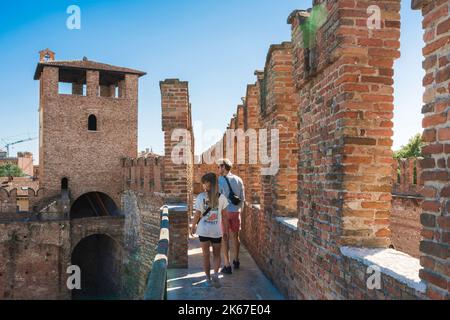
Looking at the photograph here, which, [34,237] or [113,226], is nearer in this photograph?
[34,237]

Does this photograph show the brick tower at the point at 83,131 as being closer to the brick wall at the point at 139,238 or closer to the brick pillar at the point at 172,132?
the brick wall at the point at 139,238

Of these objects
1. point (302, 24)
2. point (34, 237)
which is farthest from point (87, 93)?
point (302, 24)

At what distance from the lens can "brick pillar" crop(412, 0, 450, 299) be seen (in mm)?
1980

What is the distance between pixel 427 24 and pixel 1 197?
812 inches

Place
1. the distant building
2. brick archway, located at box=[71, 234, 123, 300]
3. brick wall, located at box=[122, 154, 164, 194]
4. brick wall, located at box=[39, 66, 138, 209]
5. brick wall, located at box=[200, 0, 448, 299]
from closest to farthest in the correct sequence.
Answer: brick wall, located at box=[200, 0, 448, 299] < brick wall, located at box=[122, 154, 164, 194] < brick archway, located at box=[71, 234, 123, 300] < brick wall, located at box=[39, 66, 138, 209] < the distant building

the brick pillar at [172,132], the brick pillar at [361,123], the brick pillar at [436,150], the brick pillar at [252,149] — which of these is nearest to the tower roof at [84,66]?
the brick pillar at [252,149]

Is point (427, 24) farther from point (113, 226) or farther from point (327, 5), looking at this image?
point (113, 226)

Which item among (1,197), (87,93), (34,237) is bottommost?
(34,237)

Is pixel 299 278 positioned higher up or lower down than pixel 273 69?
lower down

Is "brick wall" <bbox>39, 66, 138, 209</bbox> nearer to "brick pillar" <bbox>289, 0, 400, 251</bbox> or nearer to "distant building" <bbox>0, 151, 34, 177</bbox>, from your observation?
"brick pillar" <bbox>289, 0, 400, 251</bbox>

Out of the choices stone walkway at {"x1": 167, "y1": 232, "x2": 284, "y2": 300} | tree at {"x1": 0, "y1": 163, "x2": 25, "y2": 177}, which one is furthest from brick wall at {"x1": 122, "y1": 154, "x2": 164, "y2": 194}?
tree at {"x1": 0, "y1": 163, "x2": 25, "y2": 177}

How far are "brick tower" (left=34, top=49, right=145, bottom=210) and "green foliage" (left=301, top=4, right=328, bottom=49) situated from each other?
62.1 ft
